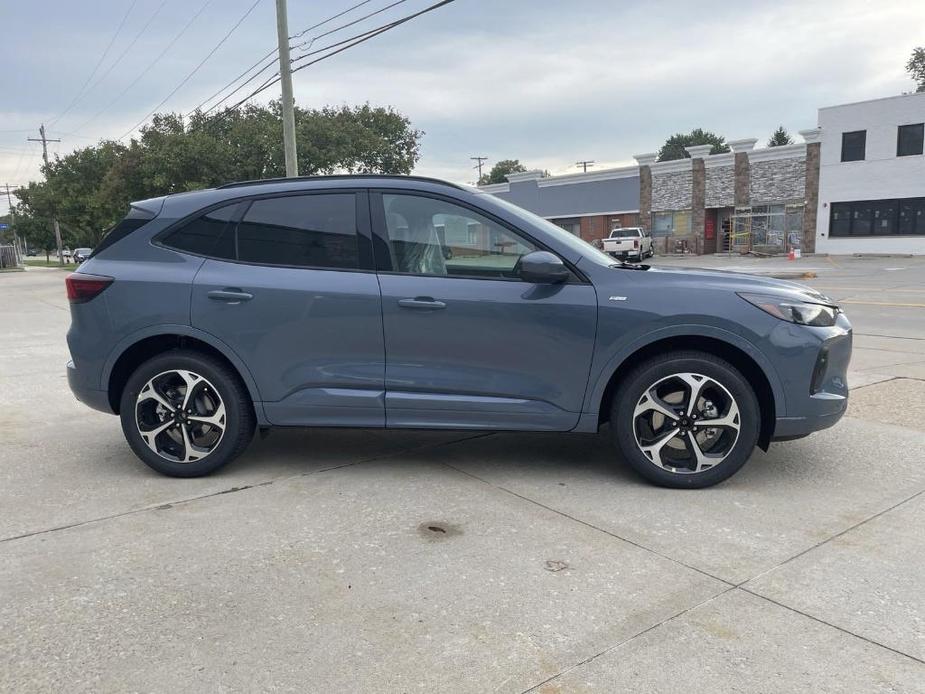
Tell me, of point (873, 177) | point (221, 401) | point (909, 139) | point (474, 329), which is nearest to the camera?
point (474, 329)

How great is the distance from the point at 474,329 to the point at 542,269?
1.67 ft

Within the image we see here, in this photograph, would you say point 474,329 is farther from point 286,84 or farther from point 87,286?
point 286,84

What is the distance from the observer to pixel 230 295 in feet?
13.8

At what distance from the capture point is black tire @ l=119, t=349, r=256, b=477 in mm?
4258

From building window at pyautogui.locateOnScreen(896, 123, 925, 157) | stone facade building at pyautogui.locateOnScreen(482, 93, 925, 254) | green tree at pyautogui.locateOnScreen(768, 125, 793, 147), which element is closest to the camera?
building window at pyautogui.locateOnScreen(896, 123, 925, 157)

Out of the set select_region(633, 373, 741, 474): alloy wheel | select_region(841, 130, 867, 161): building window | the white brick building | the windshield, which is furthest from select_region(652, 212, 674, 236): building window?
select_region(633, 373, 741, 474): alloy wheel

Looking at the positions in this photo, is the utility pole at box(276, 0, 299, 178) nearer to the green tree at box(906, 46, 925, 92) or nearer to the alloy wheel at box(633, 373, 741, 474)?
the alloy wheel at box(633, 373, 741, 474)

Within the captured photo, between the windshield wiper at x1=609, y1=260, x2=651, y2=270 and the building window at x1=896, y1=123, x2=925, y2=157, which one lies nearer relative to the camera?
the windshield wiper at x1=609, y1=260, x2=651, y2=270

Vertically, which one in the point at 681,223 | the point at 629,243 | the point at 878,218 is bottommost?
the point at 629,243

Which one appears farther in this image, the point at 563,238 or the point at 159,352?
the point at 159,352

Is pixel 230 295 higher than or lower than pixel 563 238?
lower

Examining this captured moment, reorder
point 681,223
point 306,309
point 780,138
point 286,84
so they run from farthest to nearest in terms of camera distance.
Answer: point 780,138 < point 681,223 < point 286,84 < point 306,309

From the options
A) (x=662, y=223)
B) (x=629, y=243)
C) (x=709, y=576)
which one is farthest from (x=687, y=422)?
(x=662, y=223)

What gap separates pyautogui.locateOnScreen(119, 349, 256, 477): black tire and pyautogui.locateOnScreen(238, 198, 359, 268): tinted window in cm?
71
